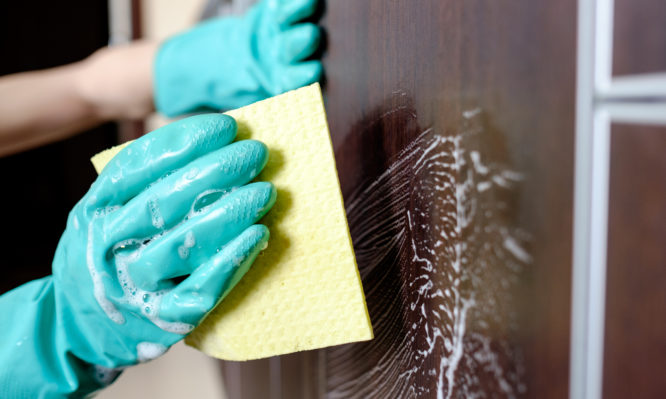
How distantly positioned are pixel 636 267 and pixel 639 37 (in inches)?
5.0

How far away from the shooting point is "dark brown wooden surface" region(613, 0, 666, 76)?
260 millimetres

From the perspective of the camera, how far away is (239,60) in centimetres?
105

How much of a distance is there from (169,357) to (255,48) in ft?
5.71

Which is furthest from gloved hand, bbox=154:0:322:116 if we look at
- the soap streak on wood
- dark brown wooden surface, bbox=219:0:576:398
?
the soap streak on wood

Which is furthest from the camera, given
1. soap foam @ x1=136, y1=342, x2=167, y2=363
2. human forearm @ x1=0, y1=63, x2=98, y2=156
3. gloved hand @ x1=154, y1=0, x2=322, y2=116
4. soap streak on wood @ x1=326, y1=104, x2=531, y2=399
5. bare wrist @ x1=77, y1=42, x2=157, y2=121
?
bare wrist @ x1=77, y1=42, x2=157, y2=121

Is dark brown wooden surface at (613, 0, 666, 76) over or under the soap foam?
over

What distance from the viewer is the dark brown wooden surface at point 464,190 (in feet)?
1.07

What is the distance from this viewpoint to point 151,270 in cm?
54

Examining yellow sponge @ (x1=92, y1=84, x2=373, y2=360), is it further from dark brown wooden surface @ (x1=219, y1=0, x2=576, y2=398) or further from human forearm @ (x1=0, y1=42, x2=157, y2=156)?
human forearm @ (x1=0, y1=42, x2=157, y2=156)

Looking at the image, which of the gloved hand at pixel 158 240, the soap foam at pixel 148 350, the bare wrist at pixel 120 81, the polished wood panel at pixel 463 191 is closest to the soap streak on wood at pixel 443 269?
the polished wood panel at pixel 463 191

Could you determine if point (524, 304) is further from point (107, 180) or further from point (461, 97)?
point (107, 180)

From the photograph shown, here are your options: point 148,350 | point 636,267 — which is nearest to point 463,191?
point 636,267

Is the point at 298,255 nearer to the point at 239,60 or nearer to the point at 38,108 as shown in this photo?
the point at 239,60

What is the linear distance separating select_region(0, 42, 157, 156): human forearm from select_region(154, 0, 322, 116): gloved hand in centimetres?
8
